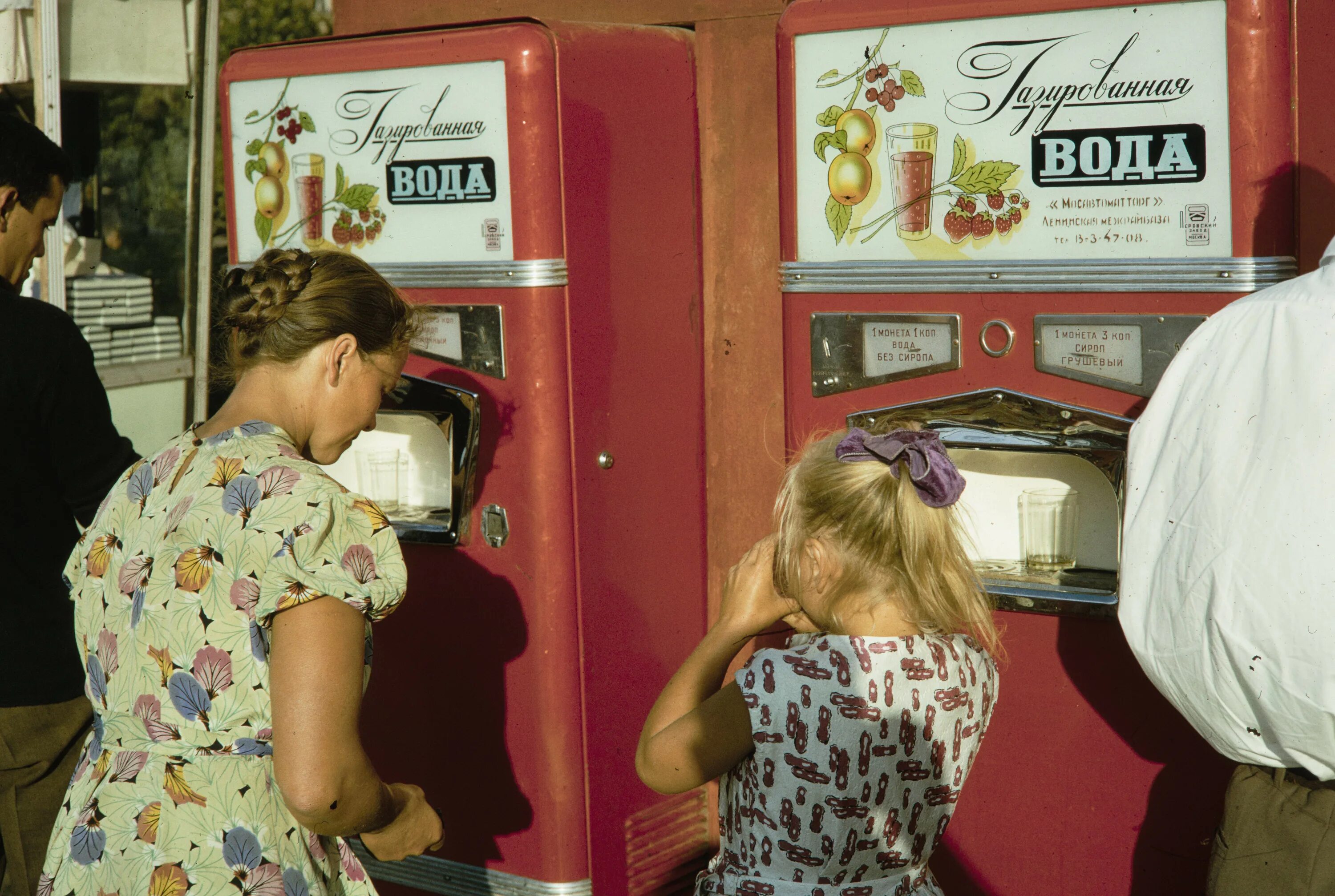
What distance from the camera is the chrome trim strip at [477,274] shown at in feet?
8.76

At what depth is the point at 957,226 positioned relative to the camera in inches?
91.7

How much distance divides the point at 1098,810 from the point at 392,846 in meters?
1.23

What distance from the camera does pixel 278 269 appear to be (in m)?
1.91

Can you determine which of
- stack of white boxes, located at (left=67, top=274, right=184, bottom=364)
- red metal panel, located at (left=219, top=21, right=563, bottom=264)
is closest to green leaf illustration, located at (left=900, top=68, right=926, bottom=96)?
red metal panel, located at (left=219, top=21, right=563, bottom=264)

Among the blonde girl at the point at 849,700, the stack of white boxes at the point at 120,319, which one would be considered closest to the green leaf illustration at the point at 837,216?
→ the blonde girl at the point at 849,700

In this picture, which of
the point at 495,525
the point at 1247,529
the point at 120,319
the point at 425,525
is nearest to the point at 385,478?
the point at 425,525

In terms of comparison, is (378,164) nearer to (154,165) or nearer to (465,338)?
(465,338)

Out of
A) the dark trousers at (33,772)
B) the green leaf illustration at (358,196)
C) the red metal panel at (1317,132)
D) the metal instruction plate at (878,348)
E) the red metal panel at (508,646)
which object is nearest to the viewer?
the red metal panel at (1317,132)

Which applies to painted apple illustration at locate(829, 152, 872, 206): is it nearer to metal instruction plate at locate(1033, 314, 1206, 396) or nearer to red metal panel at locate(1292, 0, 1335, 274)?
metal instruction plate at locate(1033, 314, 1206, 396)

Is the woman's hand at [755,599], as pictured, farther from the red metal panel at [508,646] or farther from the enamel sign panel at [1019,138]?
the red metal panel at [508,646]

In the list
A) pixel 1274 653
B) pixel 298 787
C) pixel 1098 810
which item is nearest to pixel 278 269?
pixel 298 787

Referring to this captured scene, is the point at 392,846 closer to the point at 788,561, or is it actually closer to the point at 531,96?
the point at 788,561

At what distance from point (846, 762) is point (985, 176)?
41.5 inches

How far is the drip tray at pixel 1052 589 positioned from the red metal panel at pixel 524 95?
3.43ft
